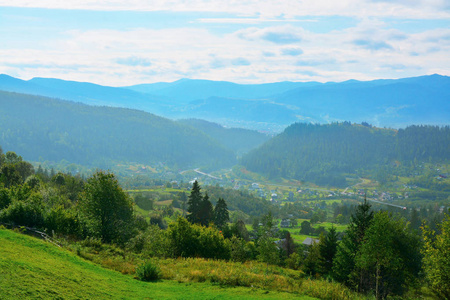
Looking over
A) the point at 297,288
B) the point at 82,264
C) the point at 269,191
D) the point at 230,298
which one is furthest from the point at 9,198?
the point at 269,191

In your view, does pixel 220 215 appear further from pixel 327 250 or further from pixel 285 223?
pixel 285 223

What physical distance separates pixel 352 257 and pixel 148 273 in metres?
21.3

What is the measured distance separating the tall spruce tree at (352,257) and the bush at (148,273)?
721 inches

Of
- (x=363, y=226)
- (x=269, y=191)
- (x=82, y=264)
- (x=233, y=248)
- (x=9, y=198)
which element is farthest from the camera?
(x=269, y=191)

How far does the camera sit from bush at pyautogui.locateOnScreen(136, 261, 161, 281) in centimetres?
1820

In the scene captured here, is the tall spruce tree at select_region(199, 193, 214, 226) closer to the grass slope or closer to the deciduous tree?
the deciduous tree

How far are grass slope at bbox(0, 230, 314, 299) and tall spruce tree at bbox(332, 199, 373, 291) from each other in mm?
14881

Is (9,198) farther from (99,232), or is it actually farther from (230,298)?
(230,298)

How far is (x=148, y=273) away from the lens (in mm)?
18281

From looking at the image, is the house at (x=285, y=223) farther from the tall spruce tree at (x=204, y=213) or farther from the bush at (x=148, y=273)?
the bush at (x=148, y=273)

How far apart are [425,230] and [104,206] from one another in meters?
27.3

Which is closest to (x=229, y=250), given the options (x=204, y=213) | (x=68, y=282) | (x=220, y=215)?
(x=68, y=282)

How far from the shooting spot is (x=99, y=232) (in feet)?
96.8

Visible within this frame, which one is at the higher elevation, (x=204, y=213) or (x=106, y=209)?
(x=106, y=209)
